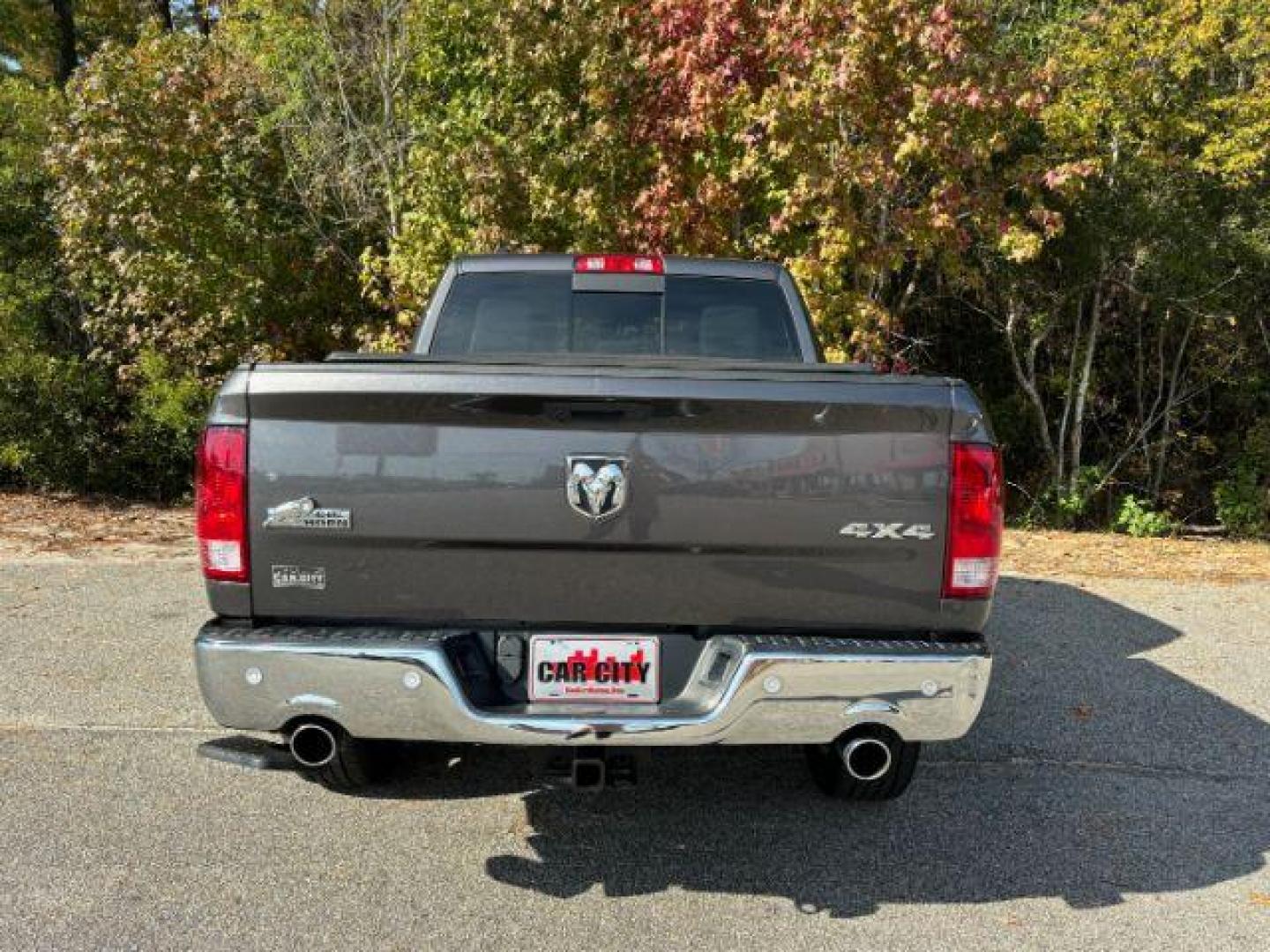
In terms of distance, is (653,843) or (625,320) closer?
(653,843)

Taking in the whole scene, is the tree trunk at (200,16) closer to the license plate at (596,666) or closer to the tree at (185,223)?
the tree at (185,223)

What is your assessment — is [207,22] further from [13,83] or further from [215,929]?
[215,929]

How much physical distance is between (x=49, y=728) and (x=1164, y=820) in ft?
14.8

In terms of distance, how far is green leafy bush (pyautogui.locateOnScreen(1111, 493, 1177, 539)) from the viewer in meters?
11.6

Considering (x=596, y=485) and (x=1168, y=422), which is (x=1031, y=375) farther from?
(x=596, y=485)

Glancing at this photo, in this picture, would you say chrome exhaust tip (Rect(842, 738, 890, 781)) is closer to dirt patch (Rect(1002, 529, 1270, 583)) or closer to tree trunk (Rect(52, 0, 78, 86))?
dirt patch (Rect(1002, 529, 1270, 583))

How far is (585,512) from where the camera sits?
2.85m

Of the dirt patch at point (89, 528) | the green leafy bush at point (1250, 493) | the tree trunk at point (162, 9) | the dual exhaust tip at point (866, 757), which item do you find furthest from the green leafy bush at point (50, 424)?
the tree trunk at point (162, 9)

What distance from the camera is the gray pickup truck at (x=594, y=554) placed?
281cm

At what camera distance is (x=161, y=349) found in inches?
448

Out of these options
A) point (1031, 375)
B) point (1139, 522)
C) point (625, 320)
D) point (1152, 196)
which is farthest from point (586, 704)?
point (1031, 375)

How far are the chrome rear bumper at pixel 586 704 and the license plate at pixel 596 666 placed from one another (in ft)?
0.21

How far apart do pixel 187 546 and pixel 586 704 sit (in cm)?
687

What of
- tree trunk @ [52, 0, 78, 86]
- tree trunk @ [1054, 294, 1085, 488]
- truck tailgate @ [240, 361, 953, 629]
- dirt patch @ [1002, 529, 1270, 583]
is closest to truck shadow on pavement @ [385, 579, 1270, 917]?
truck tailgate @ [240, 361, 953, 629]
